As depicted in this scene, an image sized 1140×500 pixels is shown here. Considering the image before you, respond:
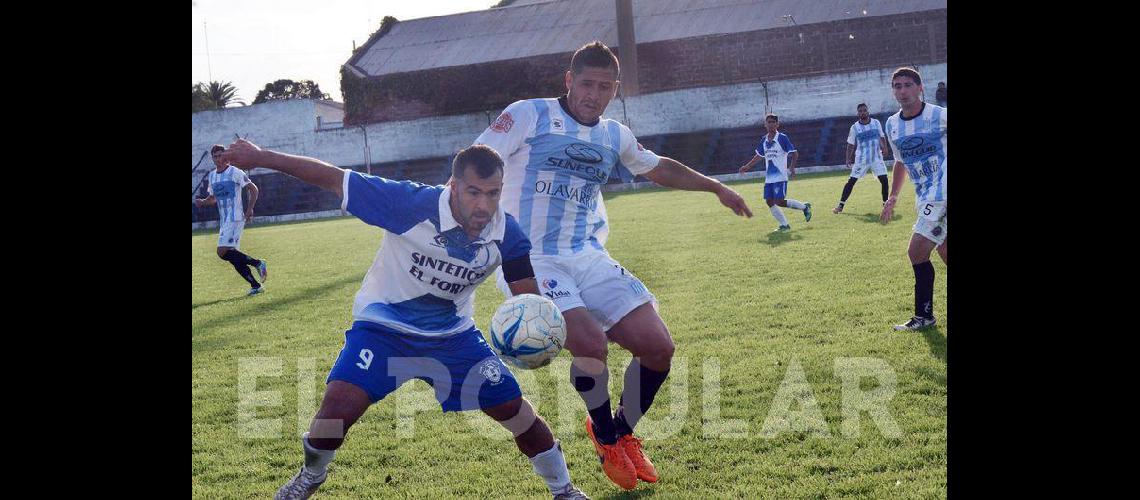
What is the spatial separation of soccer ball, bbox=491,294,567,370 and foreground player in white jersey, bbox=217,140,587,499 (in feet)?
0.89

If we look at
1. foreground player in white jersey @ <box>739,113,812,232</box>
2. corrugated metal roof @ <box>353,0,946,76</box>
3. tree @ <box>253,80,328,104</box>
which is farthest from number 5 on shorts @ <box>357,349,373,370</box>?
tree @ <box>253,80,328,104</box>

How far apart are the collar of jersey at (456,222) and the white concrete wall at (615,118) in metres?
30.8

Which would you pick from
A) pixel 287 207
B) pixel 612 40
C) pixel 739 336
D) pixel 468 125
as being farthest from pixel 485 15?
pixel 739 336

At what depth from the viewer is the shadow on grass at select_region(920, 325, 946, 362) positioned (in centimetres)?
702

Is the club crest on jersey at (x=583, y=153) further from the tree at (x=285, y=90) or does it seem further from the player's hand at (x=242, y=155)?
the tree at (x=285, y=90)

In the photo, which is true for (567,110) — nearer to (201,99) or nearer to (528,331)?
(528,331)

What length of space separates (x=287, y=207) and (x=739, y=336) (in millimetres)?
30879

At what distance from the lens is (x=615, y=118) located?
117ft

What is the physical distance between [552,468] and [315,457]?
42.6 inches
